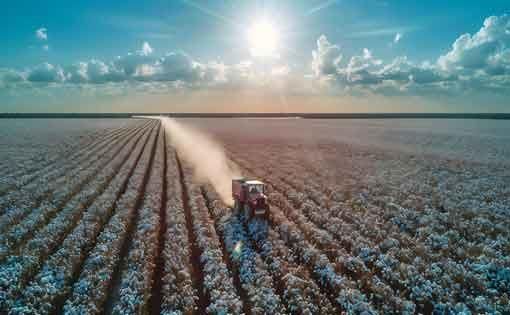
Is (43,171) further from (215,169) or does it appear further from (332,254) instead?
(332,254)

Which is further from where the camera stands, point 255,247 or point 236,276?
point 255,247

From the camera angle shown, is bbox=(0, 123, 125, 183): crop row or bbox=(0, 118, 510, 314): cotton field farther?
bbox=(0, 123, 125, 183): crop row

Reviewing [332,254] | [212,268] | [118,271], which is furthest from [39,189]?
[332,254]

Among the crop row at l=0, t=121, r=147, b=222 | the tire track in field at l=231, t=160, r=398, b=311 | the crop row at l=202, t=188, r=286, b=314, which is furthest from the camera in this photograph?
the crop row at l=0, t=121, r=147, b=222

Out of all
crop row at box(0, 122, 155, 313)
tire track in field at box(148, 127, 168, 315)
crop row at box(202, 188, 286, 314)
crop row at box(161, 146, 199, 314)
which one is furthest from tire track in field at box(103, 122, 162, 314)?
crop row at box(202, 188, 286, 314)

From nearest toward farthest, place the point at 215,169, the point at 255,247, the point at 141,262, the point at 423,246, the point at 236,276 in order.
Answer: the point at 236,276 → the point at 141,262 → the point at 423,246 → the point at 255,247 → the point at 215,169

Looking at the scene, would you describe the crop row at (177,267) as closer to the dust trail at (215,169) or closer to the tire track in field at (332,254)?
the dust trail at (215,169)

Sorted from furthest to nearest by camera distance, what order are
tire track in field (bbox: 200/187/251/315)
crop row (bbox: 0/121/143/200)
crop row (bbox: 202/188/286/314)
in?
1. crop row (bbox: 0/121/143/200)
2. tire track in field (bbox: 200/187/251/315)
3. crop row (bbox: 202/188/286/314)

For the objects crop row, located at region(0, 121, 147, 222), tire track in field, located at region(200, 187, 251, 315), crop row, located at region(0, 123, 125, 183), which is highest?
crop row, located at region(0, 123, 125, 183)

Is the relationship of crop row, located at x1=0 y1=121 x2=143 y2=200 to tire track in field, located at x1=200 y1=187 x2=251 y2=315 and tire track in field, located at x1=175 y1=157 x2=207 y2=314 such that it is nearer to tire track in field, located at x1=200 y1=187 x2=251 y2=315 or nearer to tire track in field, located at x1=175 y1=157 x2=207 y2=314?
tire track in field, located at x1=175 y1=157 x2=207 y2=314

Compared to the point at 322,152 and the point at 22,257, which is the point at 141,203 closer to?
the point at 22,257
